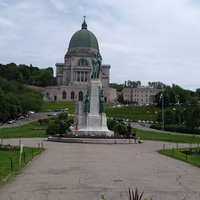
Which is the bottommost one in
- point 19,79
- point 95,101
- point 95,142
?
point 95,142

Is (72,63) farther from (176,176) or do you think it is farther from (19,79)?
(176,176)

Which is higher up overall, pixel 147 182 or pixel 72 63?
pixel 72 63

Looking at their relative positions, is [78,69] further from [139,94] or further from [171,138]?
[171,138]

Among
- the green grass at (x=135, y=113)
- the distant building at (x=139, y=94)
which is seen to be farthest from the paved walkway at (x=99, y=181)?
the distant building at (x=139, y=94)

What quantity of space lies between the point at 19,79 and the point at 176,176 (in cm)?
13779

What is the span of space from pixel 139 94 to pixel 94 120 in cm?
12371

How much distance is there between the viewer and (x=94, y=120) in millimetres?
37469

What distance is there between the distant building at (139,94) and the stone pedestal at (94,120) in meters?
120

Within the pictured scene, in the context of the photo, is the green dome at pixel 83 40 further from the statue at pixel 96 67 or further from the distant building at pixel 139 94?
the statue at pixel 96 67

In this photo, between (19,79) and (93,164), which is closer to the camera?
(93,164)

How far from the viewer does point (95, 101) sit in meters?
38.3

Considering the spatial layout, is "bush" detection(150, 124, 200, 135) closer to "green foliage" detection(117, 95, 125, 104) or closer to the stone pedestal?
the stone pedestal

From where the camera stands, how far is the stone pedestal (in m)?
36.5

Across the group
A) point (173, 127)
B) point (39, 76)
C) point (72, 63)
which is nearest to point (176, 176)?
point (173, 127)
